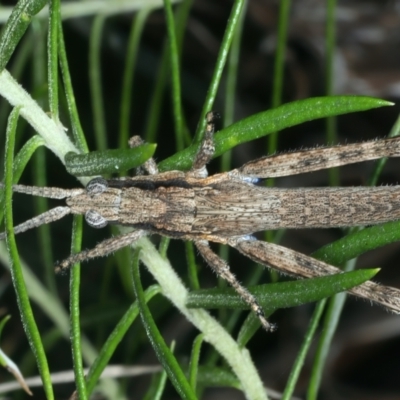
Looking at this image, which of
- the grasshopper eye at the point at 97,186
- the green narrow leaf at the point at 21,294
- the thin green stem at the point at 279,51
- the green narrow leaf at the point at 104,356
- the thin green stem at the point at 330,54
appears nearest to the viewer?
the green narrow leaf at the point at 21,294

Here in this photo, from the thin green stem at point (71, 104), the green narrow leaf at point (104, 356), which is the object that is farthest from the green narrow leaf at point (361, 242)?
the thin green stem at point (71, 104)

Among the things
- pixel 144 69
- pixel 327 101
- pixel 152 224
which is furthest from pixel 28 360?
pixel 144 69

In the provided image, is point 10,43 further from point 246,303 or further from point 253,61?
point 253,61

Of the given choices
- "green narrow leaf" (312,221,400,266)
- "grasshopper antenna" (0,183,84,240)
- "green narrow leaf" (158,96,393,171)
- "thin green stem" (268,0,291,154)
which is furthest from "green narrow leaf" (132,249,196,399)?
"thin green stem" (268,0,291,154)

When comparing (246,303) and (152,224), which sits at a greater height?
(152,224)

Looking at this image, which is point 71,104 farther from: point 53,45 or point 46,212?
point 46,212

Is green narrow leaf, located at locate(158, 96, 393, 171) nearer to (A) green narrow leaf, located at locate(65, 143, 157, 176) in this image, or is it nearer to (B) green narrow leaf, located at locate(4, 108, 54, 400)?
(A) green narrow leaf, located at locate(65, 143, 157, 176)

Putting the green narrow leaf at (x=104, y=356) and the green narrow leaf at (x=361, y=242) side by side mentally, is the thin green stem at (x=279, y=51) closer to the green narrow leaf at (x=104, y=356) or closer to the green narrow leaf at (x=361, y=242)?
the green narrow leaf at (x=361, y=242)
